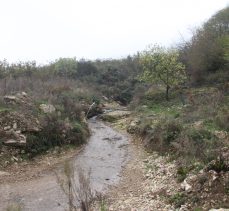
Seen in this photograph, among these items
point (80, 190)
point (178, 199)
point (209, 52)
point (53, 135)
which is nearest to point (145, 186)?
point (178, 199)

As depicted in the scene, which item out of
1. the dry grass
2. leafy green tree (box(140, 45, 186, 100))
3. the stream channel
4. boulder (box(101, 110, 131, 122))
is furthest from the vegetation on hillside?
the dry grass

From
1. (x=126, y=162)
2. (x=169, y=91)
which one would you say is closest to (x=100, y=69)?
(x=169, y=91)

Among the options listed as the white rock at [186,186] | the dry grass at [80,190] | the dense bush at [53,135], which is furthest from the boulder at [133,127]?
the dry grass at [80,190]

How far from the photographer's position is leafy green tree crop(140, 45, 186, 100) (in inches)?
1096

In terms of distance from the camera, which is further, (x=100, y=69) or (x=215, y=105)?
(x=100, y=69)

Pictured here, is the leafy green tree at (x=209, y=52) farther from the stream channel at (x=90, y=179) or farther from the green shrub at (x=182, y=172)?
the green shrub at (x=182, y=172)

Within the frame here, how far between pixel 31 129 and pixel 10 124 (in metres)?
1.03

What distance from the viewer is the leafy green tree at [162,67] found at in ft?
91.4

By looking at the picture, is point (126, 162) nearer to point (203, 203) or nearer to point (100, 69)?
point (203, 203)

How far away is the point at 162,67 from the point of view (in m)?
27.7

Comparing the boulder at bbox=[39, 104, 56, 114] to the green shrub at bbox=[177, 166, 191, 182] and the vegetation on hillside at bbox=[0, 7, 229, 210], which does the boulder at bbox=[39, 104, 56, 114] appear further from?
the green shrub at bbox=[177, 166, 191, 182]

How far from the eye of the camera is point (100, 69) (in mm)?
46094

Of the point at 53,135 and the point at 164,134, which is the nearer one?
the point at 164,134

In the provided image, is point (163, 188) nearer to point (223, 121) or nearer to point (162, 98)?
point (223, 121)
